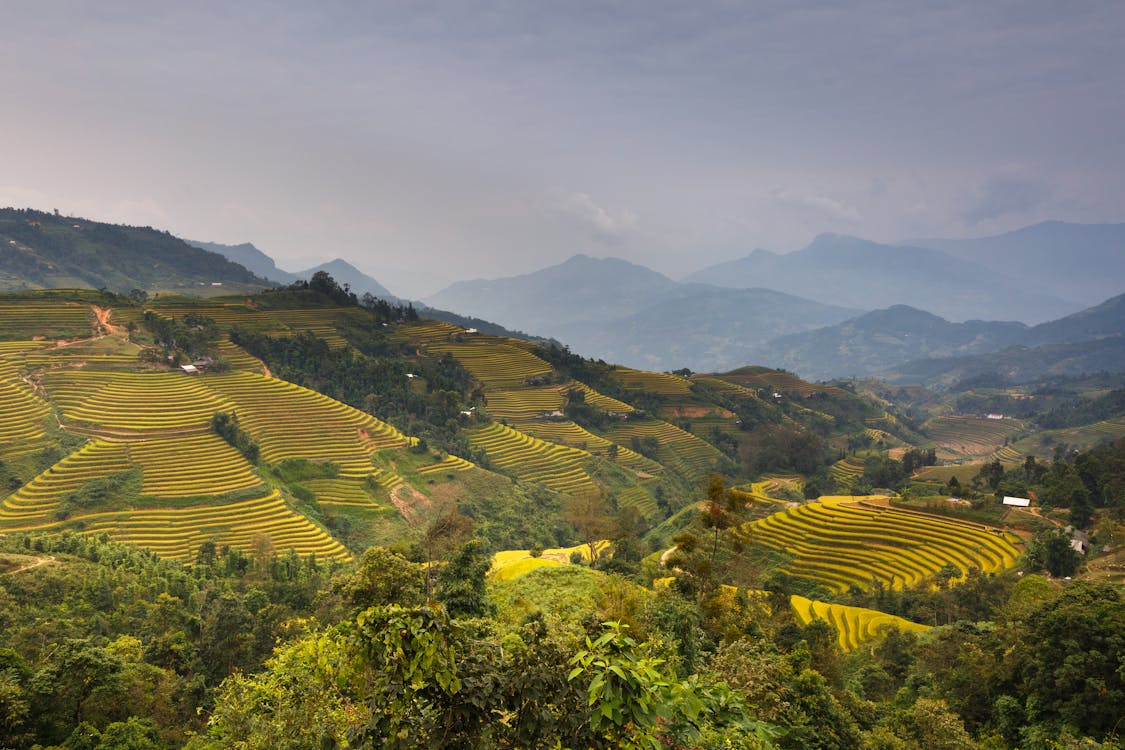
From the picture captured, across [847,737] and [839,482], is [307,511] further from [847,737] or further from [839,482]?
[839,482]

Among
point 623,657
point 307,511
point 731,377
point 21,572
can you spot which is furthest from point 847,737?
point 731,377

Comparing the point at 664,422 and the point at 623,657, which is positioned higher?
the point at 623,657

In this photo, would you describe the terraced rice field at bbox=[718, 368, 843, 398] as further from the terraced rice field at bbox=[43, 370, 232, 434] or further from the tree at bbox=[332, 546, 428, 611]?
the tree at bbox=[332, 546, 428, 611]

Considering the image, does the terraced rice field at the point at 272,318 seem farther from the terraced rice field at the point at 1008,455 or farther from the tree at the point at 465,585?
the terraced rice field at the point at 1008,455

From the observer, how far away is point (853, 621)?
34781 mm

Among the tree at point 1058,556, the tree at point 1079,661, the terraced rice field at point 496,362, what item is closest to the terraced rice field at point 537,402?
the terraced rice field at point 496,362

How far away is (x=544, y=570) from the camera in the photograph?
2352 centimetres

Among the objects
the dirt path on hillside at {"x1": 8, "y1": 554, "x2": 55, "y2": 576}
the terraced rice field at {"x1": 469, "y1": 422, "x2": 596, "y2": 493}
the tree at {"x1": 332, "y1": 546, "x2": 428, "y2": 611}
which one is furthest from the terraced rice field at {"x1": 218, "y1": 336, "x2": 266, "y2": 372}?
the tree at {"x1": 332, "y1": 546, "x2": 428, "y2": 611}

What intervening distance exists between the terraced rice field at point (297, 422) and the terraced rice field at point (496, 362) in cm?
3007

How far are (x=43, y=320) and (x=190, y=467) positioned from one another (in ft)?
113

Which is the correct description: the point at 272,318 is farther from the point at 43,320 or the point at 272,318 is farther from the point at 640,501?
the point at 640,501

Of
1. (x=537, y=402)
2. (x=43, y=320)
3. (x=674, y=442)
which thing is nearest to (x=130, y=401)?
(x=43, y=320)

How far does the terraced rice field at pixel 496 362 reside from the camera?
3686 inches

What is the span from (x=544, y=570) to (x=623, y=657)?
67.0 ft
